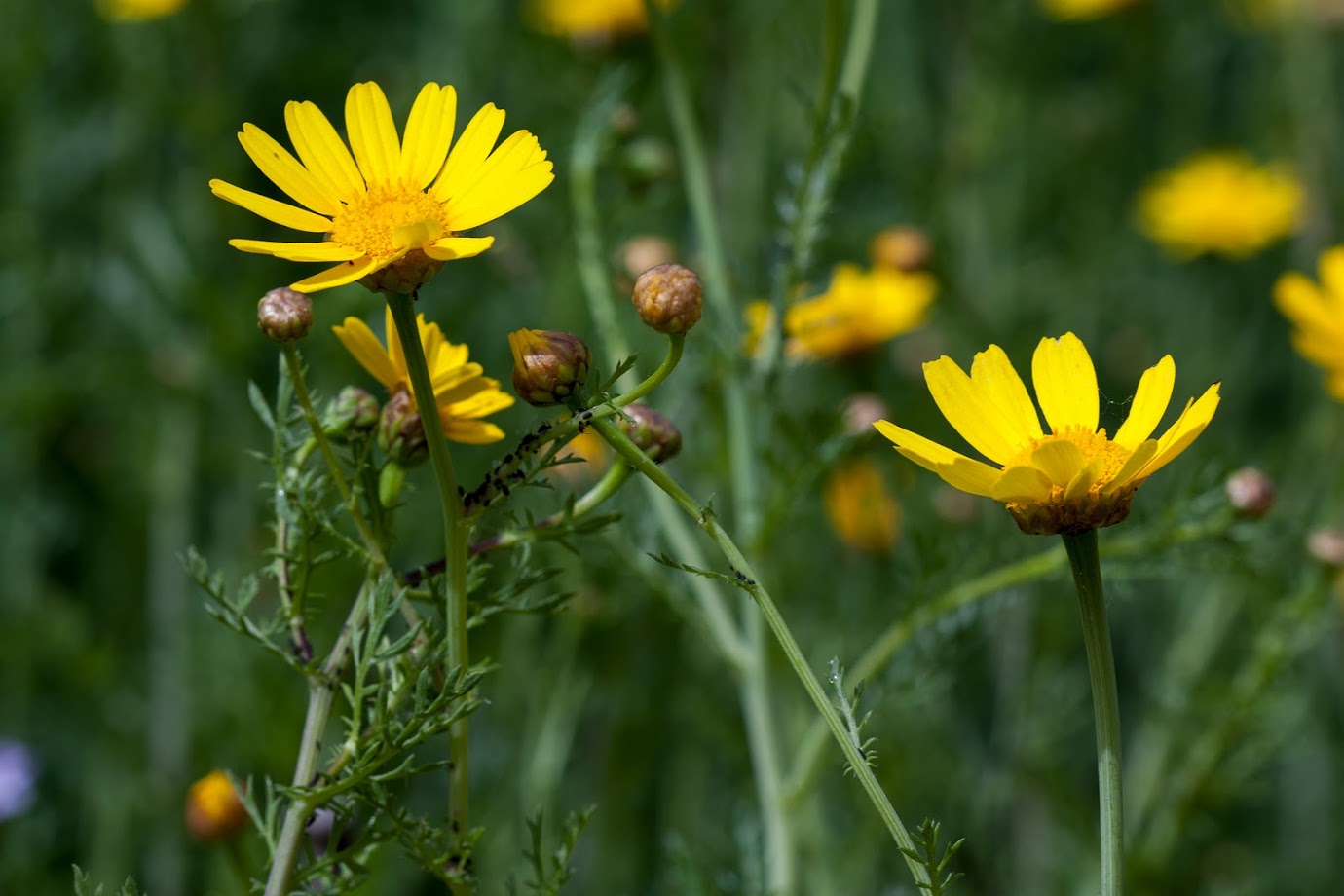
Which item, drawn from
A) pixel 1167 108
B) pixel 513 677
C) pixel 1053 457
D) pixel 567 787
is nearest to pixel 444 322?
pixel 513 677

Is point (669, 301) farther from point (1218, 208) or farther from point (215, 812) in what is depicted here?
point (1218, 208)

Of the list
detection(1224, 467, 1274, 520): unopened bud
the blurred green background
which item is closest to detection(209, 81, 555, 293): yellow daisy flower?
the blurred green background

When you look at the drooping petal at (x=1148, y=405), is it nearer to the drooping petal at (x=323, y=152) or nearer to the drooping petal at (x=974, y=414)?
the drooping petal at (x=974, y=414)

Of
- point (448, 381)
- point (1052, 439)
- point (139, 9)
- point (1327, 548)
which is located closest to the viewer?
point (1052, 439)

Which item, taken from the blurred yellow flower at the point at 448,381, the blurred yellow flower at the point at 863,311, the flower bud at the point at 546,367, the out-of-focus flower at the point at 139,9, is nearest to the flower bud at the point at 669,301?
the flower bud at the point at 546,367

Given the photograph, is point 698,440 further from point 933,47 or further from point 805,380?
point 933,47

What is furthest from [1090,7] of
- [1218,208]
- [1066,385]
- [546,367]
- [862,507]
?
[546,367]
